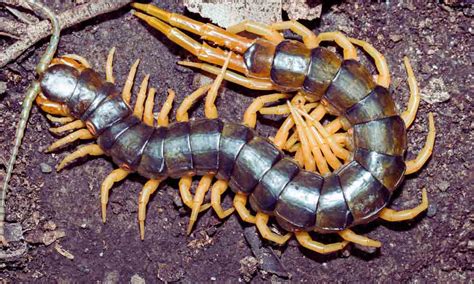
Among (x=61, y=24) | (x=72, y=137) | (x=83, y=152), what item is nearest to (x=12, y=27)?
(x=61, y=24)

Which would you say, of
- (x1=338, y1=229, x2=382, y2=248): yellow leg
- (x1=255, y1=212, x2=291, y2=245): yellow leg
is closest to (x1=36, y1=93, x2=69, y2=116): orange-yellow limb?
(x1=255, y1=212, x2=291, y2=245): yellow leg

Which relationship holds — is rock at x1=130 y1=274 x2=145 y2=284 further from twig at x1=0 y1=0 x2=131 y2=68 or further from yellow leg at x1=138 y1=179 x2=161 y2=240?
twig at x1=0 y1=0 x2=131 y2=68

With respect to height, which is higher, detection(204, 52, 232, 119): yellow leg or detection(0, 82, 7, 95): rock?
detection(204, 52, 232, 119): yellow leg

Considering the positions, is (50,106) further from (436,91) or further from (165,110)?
(436,91)

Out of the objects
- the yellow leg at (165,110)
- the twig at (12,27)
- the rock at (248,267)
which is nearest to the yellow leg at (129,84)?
the yellow leg at (165,110)

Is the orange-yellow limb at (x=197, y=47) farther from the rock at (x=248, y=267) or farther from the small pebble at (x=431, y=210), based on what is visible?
the small pebble at (x=431, y=210)

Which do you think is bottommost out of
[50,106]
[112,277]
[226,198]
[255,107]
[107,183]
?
[112,277]
